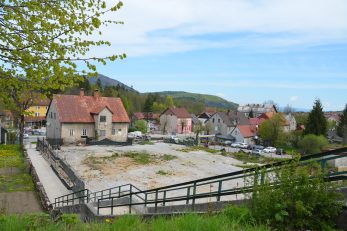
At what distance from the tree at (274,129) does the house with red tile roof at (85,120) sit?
95.1 feet

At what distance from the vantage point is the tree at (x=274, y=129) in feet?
208

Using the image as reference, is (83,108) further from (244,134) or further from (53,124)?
(244,134)

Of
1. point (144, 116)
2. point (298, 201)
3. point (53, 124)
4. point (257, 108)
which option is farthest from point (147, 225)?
point (257, 108)

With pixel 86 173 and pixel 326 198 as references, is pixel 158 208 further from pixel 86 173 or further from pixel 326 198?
pixel 86 173

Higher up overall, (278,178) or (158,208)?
(278,178)

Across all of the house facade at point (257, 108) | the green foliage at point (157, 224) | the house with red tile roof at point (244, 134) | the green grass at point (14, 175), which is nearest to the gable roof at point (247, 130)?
the house with red tile roof at point (244, 134)

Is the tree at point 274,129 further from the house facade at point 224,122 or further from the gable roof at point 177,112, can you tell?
the gable roof at point 177,112

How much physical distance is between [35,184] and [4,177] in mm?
3869

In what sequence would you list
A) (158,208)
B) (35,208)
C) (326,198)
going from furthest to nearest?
1. (35,208)
2. (158,208)
3. (326,198)

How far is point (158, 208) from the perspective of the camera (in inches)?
432

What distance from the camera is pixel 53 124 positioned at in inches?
1873

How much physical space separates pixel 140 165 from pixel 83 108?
18272mm

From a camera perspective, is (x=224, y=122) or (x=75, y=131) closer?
(x=75, y=131)

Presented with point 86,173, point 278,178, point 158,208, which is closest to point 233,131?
point 86,173
